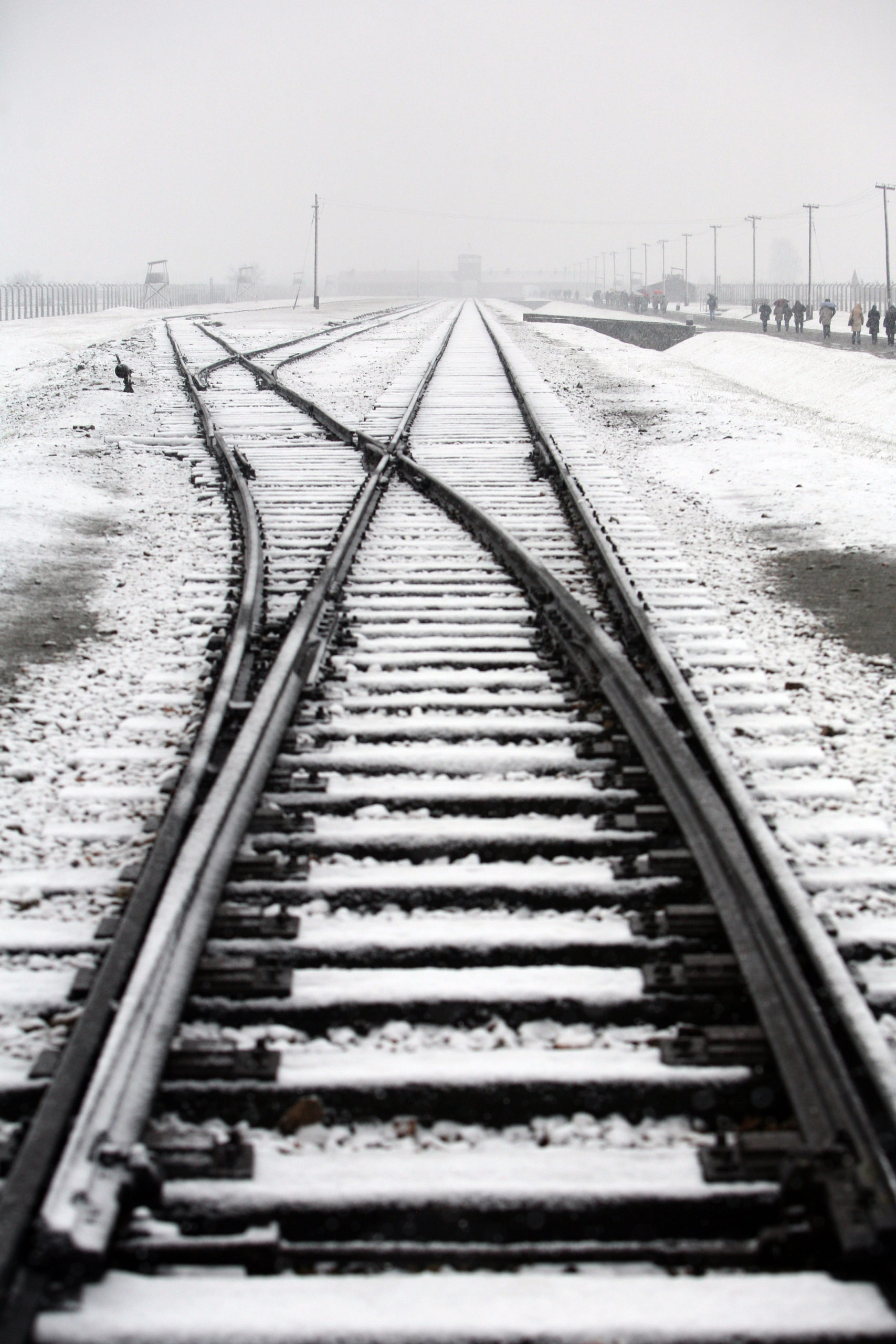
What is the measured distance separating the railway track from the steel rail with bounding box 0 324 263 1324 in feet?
0.16

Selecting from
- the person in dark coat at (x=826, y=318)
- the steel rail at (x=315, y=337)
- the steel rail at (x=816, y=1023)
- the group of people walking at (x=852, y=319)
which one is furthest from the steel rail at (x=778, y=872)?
the person in dark coat at (x=826, y=318)

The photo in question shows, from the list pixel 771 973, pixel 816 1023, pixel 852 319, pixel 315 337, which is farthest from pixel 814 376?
pixel 816 1023

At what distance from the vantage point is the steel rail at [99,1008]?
200cm

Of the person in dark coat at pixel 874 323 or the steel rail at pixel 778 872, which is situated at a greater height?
the person in dark coat at pixel 874 323

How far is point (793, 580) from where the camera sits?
7.45 metres

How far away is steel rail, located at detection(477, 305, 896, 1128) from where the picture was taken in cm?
249

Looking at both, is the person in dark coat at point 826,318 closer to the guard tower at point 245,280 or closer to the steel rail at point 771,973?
the steel rail at point 771,973

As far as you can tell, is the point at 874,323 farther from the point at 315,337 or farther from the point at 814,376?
the point at 315,337

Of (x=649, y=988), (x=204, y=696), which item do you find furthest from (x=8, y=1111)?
(x=204, y=696)

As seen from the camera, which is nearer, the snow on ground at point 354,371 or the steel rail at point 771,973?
the steel rail at point 771,973

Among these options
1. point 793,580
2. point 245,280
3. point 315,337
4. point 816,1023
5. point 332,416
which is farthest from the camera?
point 245,280

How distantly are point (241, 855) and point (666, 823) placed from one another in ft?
4.63

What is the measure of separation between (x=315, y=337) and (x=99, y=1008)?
3192 cm

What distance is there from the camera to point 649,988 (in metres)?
2.80
